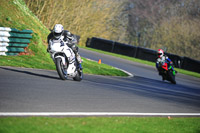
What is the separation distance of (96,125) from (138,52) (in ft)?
87.4

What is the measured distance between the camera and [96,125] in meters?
6.16

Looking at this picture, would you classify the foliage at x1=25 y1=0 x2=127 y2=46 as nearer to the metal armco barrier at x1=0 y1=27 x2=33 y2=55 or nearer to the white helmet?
the metal armco barrier at x1=0 y1=27 x2=33 y2=55

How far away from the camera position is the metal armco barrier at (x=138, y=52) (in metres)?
28.9

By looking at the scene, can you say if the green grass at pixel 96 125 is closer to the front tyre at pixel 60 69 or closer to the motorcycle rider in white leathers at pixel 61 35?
the front tyre at pixel 60 69

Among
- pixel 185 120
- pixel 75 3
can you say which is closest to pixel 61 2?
A: pixel 75 3

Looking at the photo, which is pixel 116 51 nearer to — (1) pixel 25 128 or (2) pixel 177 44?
(2) pixel 177 44

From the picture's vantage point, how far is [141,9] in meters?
62.2

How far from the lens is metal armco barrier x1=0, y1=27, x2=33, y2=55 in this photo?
14.1 meters

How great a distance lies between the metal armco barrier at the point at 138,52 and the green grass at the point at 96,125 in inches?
841

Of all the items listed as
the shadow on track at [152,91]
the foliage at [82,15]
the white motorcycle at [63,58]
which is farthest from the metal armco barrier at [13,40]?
the foliage at [82,15]

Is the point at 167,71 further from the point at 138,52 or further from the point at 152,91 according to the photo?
the point at 138,52

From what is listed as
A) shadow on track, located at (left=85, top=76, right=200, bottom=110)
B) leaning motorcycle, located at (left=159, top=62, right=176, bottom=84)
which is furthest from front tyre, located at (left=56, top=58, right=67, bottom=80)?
leaning motorcycle, located at (left=159, top=62, right=176, bottom=84)

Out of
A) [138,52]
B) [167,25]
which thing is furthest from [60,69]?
[167,25]

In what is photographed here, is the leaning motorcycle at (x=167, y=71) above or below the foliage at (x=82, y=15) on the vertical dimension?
below
